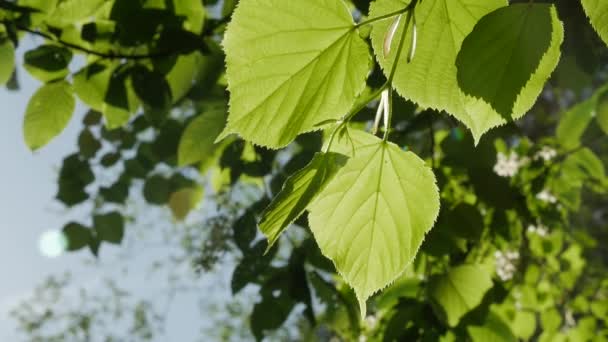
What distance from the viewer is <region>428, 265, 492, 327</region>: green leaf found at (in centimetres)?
134

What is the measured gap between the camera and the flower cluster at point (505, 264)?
2.24 meters

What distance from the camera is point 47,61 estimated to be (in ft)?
4.71

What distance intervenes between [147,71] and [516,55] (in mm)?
1097

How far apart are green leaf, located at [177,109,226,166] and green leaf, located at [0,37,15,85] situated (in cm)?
46

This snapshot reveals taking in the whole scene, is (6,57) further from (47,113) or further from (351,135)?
(351,135)

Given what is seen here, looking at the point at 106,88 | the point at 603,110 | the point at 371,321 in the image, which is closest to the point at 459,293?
the point at 603,110

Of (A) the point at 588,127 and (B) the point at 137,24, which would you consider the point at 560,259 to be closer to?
(A) the point at 588,127

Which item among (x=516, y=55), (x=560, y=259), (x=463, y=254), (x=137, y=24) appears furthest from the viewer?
(x=560, y=259)

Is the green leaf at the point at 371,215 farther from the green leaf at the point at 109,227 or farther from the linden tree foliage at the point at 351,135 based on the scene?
the green leaf at the point at 109,227

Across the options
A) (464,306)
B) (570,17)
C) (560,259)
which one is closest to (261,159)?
(464,306)

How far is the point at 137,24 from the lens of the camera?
132 centimetres

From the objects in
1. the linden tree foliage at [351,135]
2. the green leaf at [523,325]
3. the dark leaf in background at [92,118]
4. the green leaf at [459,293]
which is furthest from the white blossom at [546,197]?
the dark leaf in background at [92,118]

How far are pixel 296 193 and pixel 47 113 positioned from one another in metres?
1.12

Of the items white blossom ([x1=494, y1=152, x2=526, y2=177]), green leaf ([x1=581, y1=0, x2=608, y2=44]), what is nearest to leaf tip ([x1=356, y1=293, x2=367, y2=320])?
green leaf ([x1=581, y1=0, x2=608, y2=44])
